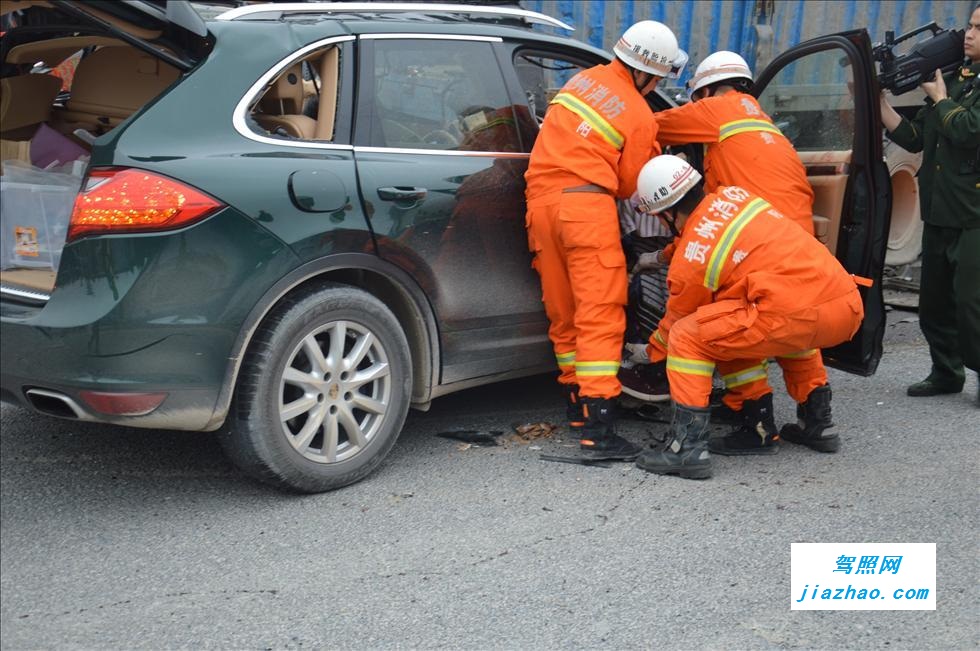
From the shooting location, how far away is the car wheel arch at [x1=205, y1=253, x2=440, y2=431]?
139 inches

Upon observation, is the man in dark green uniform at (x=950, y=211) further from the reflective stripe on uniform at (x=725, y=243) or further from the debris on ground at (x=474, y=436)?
the debris on ground at (x=474, y=436)

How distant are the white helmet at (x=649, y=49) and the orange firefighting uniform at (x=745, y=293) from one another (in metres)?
0.63

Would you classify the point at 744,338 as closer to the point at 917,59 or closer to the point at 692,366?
the point at 692,366

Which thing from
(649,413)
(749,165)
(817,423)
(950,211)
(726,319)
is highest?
(749,165)

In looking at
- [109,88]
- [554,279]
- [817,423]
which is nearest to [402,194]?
[554,279]

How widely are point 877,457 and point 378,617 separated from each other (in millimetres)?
2335

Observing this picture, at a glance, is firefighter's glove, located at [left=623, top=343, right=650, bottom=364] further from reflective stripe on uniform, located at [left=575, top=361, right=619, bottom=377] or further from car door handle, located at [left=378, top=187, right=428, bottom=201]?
car door handle, located at [left=378, top=187, right=428, bottom=201]

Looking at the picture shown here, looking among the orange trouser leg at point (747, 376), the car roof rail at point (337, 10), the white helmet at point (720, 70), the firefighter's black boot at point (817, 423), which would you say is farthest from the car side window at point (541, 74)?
the firefighter's black boot at point (817, 423)

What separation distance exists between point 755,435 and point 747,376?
10.3 inches

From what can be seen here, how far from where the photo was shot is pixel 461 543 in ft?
11.7

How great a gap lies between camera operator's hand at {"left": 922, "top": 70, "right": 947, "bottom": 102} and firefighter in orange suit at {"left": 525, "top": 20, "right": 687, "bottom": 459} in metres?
1.32

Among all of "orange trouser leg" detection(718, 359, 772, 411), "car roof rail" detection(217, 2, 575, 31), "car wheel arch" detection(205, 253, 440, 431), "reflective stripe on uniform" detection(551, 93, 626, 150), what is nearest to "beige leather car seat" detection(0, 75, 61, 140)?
"car roof rail" detection(217, 2, 575, 31)

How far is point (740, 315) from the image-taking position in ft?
12.9

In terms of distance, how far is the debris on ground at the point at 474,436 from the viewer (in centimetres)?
454
